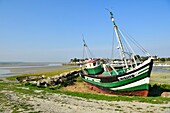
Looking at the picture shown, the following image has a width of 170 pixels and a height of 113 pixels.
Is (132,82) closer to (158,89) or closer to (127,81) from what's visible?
(127,81)

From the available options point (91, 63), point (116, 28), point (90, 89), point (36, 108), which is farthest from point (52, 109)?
point (91, 63)

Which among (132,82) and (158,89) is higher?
(132,82)

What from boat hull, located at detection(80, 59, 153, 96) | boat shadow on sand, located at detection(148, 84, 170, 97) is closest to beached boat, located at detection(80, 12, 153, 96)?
boat hull, located at detection(80, 59, 153, 96)

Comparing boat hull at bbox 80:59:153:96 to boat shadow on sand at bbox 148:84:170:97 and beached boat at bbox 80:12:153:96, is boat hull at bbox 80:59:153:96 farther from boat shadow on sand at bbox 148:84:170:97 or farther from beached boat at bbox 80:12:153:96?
boat shadow on sand at bbox 148:84:170:97

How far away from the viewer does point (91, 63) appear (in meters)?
46.5

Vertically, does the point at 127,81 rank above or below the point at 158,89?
above

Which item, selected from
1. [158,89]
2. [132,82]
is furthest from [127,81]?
[158,89]

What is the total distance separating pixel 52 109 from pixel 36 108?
1.30 meters

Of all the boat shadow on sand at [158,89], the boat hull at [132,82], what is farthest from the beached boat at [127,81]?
the boat shadow on sand at [158,89]

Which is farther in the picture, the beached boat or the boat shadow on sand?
the boat shadow on sand

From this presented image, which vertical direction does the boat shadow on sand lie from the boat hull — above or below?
below

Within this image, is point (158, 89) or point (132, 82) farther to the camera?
point (158, 89)

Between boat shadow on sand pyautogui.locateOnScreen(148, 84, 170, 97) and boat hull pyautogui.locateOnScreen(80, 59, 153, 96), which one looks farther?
boat shadow on sand pyautogui.locateOnScreen(148, 84, 170, 97)

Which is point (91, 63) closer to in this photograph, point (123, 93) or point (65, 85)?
point (65, 85)
